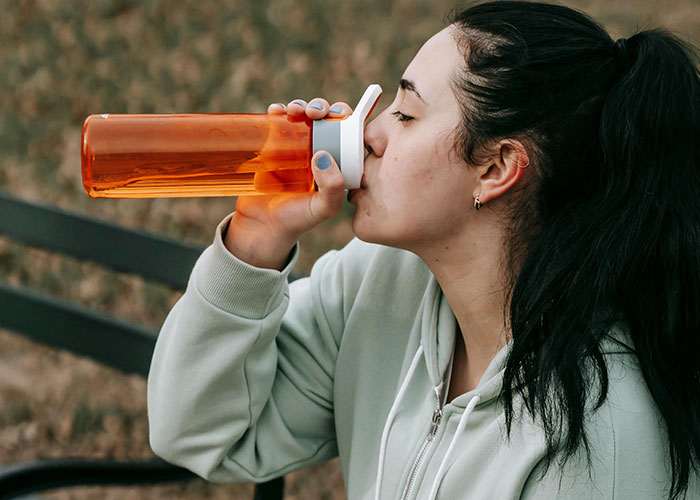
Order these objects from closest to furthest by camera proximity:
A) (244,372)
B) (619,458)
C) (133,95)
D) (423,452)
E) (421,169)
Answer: (619,458) → (421,169) → (423,452) → (244,372) → (133,95)

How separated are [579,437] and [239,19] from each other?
14.2 feet

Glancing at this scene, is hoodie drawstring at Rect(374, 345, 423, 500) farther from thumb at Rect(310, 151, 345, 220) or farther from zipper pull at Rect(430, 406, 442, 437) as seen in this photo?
thumb at Rect(310, 151, 345, 220)

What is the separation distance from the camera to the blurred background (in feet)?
10.9

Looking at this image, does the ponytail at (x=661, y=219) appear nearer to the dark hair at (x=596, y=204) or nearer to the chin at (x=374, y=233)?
the dark hair at (x=596, y=204)

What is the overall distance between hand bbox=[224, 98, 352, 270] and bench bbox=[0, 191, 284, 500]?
0.55 m

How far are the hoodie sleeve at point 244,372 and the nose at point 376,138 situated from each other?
0.93 ft

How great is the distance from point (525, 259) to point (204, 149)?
1.86 ft

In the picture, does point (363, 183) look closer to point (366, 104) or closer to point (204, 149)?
point (366, 104)

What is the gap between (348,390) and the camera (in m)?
1.76

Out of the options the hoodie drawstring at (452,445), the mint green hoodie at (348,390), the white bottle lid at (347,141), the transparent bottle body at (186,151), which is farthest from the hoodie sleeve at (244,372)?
the hoodie drawstring at (452,445)

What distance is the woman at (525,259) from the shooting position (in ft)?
4.48

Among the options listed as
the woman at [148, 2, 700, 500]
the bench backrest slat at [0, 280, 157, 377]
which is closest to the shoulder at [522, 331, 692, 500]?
the woman at [148, 2, 700, 500]

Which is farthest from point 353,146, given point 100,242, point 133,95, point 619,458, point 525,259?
point 133,95

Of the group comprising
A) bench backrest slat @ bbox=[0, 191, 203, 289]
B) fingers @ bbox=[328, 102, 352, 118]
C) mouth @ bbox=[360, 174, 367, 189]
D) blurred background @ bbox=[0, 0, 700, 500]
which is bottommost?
blurred background @ bbox=[0, 0, 700, 500]
